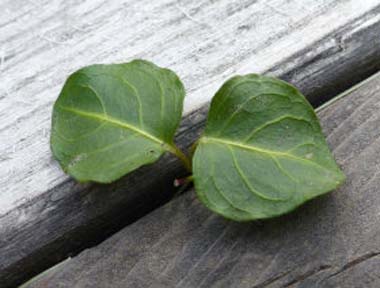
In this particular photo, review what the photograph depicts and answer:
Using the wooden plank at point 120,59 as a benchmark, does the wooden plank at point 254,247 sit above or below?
below

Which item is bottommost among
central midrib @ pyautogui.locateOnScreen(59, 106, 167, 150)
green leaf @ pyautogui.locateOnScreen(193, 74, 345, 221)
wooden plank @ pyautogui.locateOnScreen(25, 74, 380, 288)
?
wooden plank @ pyautogui.locateOnScreen(25, 74, 380, 288)

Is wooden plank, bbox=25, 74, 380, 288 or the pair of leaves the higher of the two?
the pair of leaves

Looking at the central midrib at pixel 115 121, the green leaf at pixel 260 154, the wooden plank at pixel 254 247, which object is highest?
the central midrib at pixel 115 121

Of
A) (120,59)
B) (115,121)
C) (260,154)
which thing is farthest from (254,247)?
(120,59)

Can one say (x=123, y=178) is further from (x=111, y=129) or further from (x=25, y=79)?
(x=25, y=79)
